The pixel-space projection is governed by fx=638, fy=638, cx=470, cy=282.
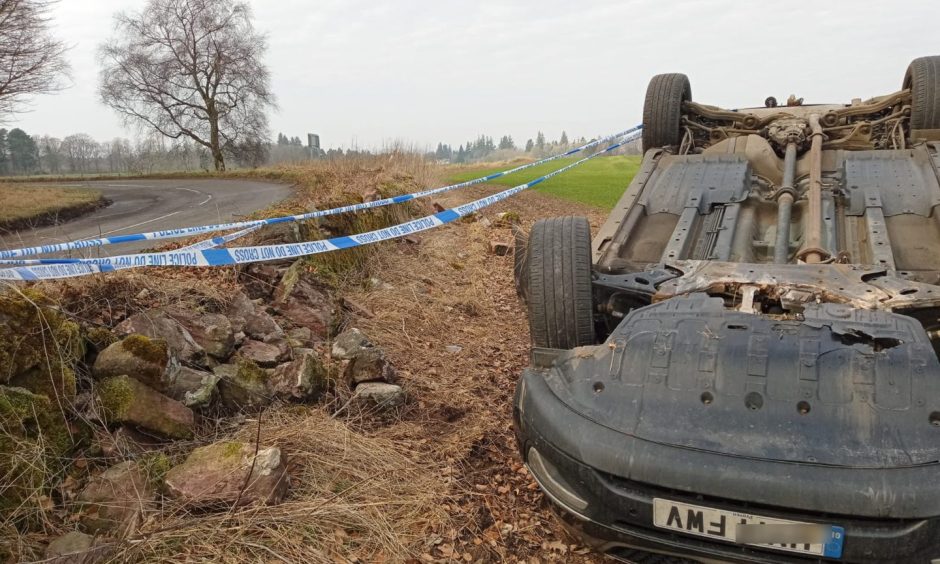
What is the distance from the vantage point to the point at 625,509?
219cm

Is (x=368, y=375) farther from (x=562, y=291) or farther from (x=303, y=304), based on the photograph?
(x=562, y=291)

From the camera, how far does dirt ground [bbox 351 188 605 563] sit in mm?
2963

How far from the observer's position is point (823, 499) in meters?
1.93

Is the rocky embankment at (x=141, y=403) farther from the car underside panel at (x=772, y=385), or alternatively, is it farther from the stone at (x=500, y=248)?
the stone at (x=500, y=248)

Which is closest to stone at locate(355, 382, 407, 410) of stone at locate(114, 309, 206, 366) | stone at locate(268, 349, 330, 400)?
stone at locate(268, 349, 330, 400)

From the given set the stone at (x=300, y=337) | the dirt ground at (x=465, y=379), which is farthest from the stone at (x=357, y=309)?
the stone at (x=300, y=337)

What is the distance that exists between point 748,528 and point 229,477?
2.04m

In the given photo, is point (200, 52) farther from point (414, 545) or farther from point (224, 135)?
point (414, 545)

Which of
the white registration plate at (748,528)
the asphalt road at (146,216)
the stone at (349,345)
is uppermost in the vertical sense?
the asphalt road at (146,216)

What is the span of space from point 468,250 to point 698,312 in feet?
22.1

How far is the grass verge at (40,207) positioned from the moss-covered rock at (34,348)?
7.58 metres

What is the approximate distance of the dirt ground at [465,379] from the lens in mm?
2963

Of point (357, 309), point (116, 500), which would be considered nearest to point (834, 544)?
point (116, 500)

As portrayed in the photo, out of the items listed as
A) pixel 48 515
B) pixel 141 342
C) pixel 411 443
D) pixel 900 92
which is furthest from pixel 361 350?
pixel 900 92
